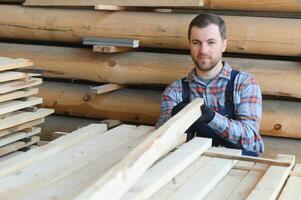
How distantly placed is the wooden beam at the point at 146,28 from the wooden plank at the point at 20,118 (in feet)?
3.93

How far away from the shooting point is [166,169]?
120 inches

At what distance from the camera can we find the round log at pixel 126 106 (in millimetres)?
5457

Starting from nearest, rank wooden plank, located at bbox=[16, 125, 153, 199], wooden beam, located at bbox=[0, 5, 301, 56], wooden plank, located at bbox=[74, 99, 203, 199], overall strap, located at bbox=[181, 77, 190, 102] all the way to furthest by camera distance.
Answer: wooden plank, located at bbox=[74, 99, 203, 199] → wooden plank, located at bbox=[16, 125, 153, 199] → overall strap, located at bbox=[181, 77, 190, 102] → wooden beam, located at bbox=[0, 5, 301, 56]

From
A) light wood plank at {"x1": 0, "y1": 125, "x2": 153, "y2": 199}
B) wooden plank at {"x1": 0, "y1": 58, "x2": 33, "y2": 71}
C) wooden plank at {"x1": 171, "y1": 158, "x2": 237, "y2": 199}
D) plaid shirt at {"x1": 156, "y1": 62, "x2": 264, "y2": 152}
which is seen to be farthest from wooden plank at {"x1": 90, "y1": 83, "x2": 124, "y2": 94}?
wooden plank at {"x1": 171, "y1": 158, "x2": 237, "y2": 199}

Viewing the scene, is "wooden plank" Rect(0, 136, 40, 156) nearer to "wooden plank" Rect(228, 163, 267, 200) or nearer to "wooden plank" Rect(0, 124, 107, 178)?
"wooden plank" Rect(0, 124, 107, 178)

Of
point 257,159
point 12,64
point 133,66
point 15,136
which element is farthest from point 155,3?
point 257,159

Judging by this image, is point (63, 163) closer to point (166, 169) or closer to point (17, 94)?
point (166, 169)

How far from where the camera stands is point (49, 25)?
6.16 metres

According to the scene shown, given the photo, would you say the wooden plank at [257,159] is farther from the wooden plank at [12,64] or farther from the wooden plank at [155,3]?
the wooden plank at [155,3]

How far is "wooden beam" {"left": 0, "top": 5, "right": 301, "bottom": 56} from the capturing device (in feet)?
17.6

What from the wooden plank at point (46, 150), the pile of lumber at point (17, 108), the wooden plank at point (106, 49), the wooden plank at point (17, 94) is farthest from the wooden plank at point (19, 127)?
the wooden plank at point (106, 49)

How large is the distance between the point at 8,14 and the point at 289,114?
3163mm

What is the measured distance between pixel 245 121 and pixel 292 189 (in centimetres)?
151

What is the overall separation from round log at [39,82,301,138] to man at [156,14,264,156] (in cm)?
76
